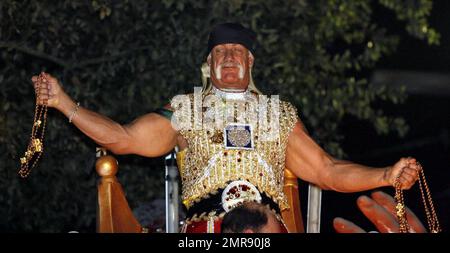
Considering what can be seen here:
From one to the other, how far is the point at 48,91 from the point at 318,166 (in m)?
1.64

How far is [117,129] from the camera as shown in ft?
24.5

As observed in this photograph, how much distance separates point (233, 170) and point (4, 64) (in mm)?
2638

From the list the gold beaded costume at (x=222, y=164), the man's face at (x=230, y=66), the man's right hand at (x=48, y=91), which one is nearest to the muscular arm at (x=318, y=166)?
the gold beaded costume at (x=222, y=164)

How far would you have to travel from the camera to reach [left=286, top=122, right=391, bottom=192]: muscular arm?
766 centimetres

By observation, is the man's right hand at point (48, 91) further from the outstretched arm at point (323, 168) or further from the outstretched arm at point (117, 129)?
the outstretched arm at point (323, 168)

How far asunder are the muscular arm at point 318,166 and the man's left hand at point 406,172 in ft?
1.62

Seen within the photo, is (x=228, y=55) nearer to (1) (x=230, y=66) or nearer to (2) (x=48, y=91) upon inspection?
(1) (x=230, y=66)

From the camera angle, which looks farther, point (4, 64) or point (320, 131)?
point (320, 131)

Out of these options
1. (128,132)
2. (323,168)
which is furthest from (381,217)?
(128,132)

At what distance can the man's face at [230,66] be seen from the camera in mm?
7723

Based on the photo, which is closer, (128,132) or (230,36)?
(128,132)

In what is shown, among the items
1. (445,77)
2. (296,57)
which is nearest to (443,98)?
(445,77)

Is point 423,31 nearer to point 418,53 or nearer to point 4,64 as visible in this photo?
point 418,53

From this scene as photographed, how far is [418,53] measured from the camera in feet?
41.4
